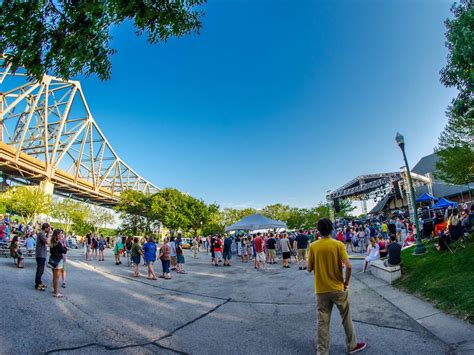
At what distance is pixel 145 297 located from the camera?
24.1 ft

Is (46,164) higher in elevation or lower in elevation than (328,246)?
higher

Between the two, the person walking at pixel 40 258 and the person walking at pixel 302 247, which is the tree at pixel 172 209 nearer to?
the person walking at pixel 302 247

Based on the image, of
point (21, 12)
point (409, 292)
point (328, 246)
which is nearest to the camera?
point (21, 12)

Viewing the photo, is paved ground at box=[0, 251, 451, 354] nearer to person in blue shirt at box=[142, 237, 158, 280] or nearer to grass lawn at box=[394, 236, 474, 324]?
grass lawn at box=[394, 236, 474, 324]

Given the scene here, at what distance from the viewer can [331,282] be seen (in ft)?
12.0

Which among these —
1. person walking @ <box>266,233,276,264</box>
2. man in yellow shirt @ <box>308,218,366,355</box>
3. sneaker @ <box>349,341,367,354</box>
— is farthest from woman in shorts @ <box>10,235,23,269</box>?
sneaker @ <box>349,341,367,354</box>

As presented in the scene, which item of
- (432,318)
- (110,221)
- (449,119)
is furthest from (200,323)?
(110,221)

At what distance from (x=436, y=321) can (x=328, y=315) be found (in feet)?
7.47

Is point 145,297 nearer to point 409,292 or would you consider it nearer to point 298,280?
point 298,280

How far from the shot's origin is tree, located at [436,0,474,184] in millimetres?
7793

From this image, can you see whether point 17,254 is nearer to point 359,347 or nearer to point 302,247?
point 302,247

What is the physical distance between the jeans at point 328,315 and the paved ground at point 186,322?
291mm

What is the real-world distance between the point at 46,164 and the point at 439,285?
43.2 meters

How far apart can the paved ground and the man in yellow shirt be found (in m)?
0.43
